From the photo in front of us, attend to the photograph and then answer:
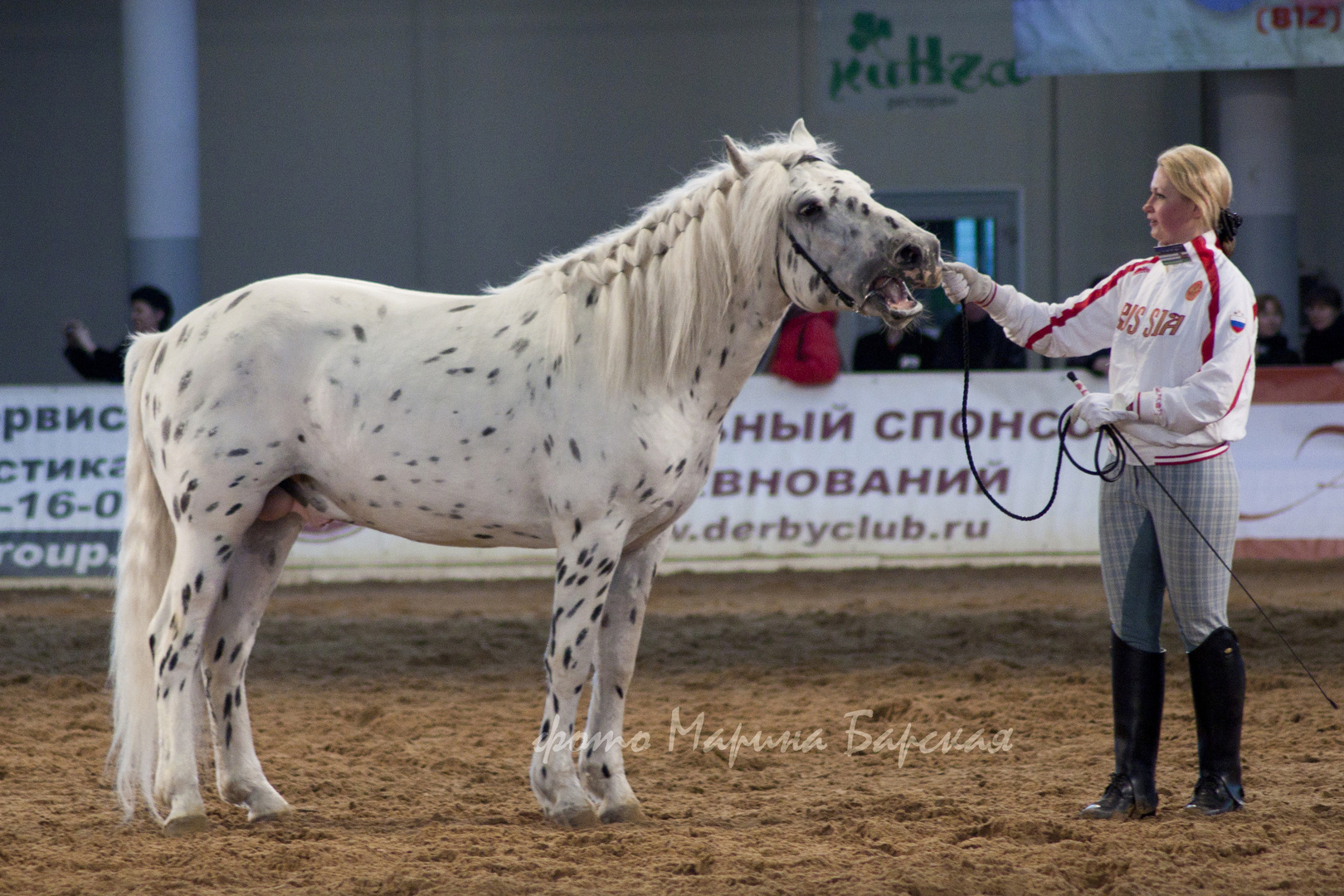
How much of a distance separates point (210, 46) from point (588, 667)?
1315 centimetres

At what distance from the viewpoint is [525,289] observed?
4.39 meters

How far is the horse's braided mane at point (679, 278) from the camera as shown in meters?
4.07

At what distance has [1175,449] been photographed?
406 cm

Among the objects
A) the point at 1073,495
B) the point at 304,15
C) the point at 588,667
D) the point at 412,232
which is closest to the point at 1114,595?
the point at 588,667

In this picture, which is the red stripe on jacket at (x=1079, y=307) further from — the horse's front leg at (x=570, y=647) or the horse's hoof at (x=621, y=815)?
the horse's hoof at (x=621, y=815)

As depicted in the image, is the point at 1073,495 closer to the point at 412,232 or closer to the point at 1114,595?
the point at 1114,595


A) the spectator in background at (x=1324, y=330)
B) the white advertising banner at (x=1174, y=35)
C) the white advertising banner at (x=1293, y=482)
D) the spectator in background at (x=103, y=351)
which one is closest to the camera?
the white advertising banner at (x=1293, y=482)

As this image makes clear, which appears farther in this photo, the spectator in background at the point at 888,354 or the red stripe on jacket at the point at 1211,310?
the spectator in background at the point at 888,354

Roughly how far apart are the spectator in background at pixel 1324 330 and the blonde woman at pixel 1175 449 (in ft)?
22.1

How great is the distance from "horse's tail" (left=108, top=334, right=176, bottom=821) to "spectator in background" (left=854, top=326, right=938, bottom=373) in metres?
6.37

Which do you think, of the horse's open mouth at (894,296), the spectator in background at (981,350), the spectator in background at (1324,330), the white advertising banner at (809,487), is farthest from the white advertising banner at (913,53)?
the horse's open mouth at (894,296)

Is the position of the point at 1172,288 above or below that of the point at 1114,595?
above

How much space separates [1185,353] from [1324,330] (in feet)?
23.3

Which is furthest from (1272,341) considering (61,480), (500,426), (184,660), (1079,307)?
(61,480)
